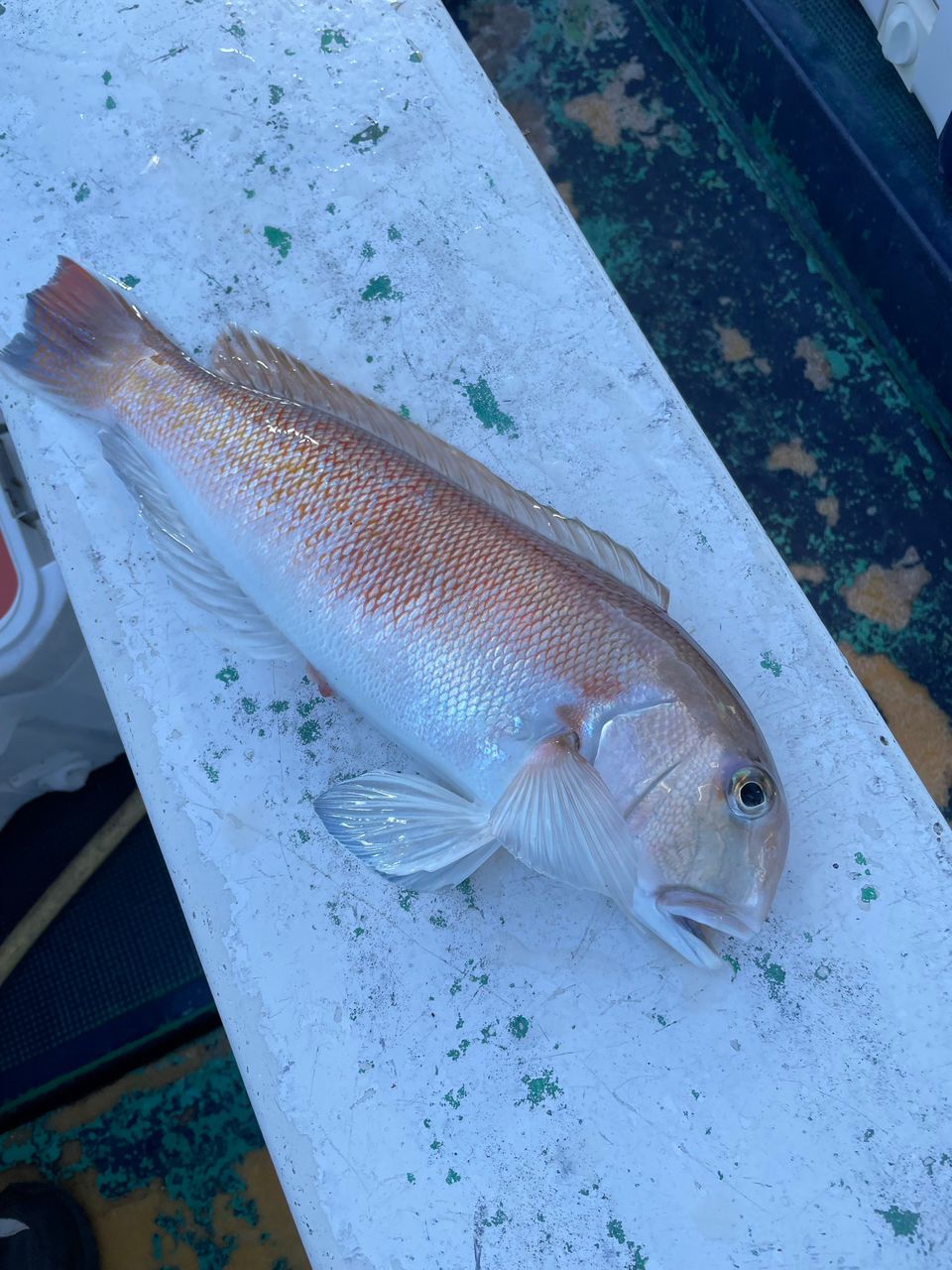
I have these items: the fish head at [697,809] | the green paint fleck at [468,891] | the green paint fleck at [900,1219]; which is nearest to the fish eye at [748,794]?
the fish head at [697,809]

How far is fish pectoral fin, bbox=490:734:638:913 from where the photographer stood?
1.03 m

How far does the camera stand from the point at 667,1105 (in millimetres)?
1128

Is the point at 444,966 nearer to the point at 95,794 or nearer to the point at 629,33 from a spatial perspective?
the point at 95,794

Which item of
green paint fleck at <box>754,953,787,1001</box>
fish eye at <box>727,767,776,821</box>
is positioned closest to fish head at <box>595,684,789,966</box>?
fish eye at <box>727,767,776,821</box>

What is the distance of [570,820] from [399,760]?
0.31 metres

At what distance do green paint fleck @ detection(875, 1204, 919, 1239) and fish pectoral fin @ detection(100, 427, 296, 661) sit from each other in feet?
3.12

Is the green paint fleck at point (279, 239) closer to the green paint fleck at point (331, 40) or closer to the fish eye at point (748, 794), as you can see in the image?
the green paint fleck at point (331, 40)

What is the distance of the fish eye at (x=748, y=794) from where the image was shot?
1017 mm

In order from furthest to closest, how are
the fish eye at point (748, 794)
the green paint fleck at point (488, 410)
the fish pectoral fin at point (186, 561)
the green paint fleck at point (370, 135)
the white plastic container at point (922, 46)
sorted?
the white plastic container at point (922, 46) → the green paint fleck at point (370, 135) → the green paint fleck at point (488, 410) → the fish pectoral fin at point (186, 561) → the fish eye at point (748, 794)

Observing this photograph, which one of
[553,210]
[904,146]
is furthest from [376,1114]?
[904,146]

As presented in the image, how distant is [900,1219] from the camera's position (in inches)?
42.3

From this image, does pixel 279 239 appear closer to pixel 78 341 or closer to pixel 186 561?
pixel 78 341

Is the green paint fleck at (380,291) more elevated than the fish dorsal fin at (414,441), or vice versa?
the green paint fleck at (380,291)

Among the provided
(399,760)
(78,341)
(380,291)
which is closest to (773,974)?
(399,760)
